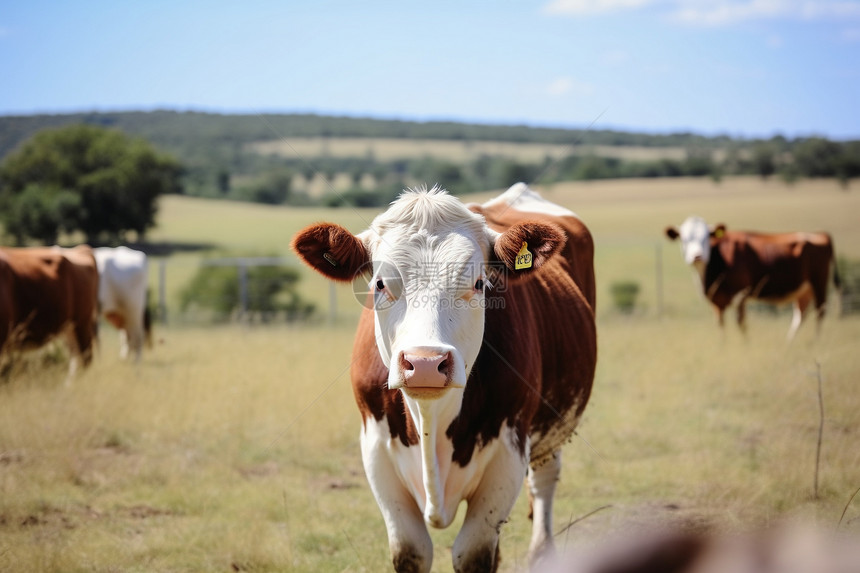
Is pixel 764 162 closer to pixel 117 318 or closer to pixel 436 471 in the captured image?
pixel 117 318

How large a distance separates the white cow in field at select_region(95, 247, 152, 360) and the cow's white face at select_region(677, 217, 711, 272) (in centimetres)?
879

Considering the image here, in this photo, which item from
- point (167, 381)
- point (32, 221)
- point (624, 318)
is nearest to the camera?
point (167, 381)

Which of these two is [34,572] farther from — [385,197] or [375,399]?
[385,197]

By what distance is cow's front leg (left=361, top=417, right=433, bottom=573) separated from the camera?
11.7 feet

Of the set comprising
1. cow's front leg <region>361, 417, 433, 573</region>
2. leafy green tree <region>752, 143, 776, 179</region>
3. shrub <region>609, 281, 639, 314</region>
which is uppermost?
leafy green tree <region>752, 143, 776, 179</region>

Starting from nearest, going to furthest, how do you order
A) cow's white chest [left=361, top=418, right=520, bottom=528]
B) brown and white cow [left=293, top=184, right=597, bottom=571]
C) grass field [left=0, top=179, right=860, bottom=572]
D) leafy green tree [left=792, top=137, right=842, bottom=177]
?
brown and white cow [left=293, top=184, right=597, bottom=571] < cow's white chest [left=361, top=418, right=520, bottom=528] < grass field [left=0, top=179, right=860, bottom=572] < leafy green tree [left=792, top=137, right=842, bottom=177]

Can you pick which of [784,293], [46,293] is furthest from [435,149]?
[46,293]

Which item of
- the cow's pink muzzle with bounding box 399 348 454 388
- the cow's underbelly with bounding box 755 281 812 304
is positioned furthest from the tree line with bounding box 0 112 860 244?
the cow's underbelly with bounding box 755 281 812 304

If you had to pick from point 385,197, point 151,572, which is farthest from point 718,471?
point 385,197

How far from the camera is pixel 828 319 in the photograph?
1551 cm

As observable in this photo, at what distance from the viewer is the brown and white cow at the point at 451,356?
331 centimetres

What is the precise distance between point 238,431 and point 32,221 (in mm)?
34086

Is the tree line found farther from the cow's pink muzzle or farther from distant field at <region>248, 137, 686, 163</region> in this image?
distant field at <region>248, 137, 686, 163</region>

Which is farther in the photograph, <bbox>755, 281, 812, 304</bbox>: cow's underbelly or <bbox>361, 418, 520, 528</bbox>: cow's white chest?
<bbox>755, 281, 812, 304</bbox>: cow's underbelly
